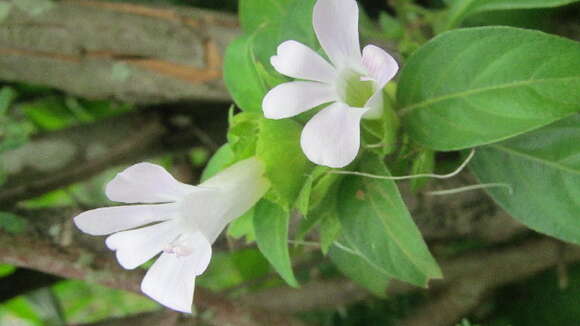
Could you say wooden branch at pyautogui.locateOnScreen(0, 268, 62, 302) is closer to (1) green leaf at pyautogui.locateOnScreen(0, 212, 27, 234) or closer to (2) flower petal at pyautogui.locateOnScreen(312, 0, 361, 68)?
(1) green leaf at pyautogui.locateOnScreen(0, 212, 27, 234)

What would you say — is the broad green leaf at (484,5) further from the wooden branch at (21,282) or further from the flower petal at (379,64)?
the wooden branch at (21,282)

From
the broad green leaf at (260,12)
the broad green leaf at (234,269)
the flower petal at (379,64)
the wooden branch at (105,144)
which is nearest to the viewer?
the flower petal at (379,64)

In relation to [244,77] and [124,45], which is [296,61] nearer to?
[244,77]

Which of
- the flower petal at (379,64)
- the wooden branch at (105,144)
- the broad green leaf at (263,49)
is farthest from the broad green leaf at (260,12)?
the wooden branch at (105,144)

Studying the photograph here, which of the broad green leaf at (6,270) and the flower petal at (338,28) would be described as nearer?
the flower petal at (338,28)

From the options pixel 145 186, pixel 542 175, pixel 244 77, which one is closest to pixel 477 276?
pixel 542 175

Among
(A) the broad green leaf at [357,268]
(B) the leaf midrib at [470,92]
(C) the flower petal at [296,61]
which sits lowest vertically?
(A) the broad green leaf at [357,268]
